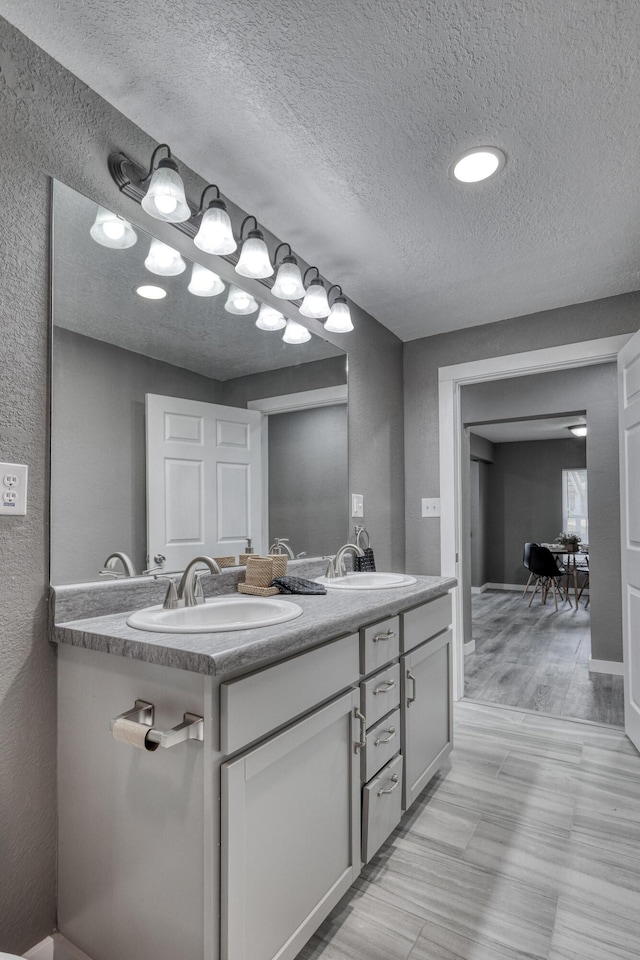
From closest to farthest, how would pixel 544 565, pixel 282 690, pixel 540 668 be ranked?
1. pixel 282 690
2. pixel 540 668
3. pixel 544 565

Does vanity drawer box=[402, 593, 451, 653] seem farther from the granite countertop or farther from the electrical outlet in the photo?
the electrical outlet

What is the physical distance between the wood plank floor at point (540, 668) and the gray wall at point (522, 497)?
6.32 feet

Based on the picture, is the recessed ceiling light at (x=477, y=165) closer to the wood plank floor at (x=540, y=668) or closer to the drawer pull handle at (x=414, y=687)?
the drawer pull handle at (x=414, y=687)

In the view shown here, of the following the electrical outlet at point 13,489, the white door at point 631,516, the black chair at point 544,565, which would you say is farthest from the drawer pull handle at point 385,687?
the black chair at point 544,565

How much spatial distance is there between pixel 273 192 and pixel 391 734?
1.92 m

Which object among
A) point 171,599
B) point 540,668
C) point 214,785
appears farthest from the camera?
point 540,668

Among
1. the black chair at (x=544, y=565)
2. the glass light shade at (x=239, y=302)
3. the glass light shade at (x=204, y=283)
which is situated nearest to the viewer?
the glass light shade at (x=204, y=283)

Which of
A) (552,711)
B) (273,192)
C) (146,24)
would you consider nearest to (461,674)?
(552,711)

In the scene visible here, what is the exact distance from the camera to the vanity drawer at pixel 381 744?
154 cm

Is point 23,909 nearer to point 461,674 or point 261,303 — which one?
point 261,303

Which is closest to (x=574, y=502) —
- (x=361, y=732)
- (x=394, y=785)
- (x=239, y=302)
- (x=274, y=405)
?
(x=274, y=405)

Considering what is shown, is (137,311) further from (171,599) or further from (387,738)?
(387,738)

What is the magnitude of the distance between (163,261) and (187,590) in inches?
40.7

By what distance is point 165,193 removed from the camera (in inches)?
58.7
